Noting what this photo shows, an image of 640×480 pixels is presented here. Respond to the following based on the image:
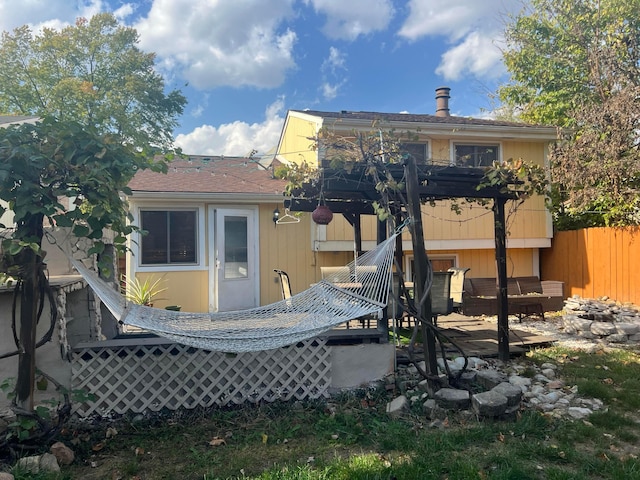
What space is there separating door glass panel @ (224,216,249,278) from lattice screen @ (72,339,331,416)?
12.8 ft

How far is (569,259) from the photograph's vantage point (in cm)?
827

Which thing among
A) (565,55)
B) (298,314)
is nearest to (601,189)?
(565,55)

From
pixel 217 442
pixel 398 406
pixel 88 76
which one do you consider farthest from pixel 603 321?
pixel 88 76

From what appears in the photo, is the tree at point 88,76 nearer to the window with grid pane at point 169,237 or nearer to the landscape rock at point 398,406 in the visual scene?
the window with grid pane at point 169,237

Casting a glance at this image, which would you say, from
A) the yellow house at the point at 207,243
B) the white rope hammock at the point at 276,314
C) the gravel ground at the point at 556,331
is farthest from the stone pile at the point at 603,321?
the yellow house at the point at 207,243

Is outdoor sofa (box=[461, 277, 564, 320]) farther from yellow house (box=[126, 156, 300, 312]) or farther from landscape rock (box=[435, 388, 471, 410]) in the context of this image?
landscape rock (box=[435, 388, 471, 410])

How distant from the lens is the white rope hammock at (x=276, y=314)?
9.03 feet

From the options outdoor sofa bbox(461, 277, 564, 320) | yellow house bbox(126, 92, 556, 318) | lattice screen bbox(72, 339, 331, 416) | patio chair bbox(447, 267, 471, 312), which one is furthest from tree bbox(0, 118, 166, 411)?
outdoor sofa bbox(461, 277, 564, 320)

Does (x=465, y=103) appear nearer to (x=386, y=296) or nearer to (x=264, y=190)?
(x=264, y=190)

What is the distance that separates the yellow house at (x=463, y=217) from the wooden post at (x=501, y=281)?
3314mm

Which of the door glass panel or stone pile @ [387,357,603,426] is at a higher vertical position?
the door glass panel

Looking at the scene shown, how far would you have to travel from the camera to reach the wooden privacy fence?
22.9 ft

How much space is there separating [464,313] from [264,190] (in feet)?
13.0

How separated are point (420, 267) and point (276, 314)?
1.29 m
